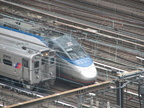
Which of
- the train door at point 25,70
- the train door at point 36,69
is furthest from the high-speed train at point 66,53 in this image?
the train door at point 25,70

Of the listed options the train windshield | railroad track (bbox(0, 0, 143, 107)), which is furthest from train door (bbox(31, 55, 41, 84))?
railroad track (bbox(0, 0, 143, 107))

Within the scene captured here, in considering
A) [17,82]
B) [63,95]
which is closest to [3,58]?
[17,82]

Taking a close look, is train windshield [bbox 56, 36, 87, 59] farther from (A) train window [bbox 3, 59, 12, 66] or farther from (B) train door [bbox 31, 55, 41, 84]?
(A) train window [bbox 3, 59, 12, 66]

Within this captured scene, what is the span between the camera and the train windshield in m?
27.5

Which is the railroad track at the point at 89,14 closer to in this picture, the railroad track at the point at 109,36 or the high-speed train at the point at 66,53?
the railroad track at the point at 109,36

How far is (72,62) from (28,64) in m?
2.32

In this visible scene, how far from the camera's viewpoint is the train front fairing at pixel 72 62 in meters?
27.0

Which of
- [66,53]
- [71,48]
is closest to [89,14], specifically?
[71,48]

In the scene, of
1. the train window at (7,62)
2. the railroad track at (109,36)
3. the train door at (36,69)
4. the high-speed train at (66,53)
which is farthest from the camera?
the railroad track at (109,36)

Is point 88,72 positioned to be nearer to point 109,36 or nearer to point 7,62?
point 7,62

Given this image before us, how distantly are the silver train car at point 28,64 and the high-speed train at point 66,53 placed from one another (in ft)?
1.70

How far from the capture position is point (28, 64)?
26578mm

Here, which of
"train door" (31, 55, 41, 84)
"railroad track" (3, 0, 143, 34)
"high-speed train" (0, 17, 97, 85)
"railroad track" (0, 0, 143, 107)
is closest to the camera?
"train door" (31, 55, 41, 84)

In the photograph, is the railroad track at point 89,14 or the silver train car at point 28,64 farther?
the railroad track at point 89,14
